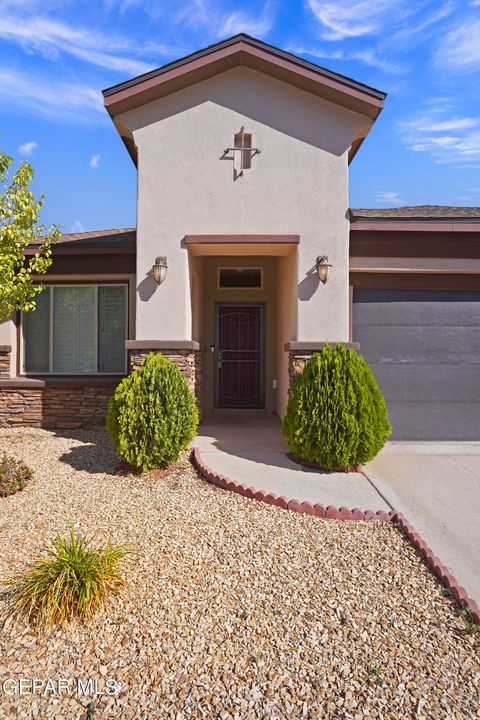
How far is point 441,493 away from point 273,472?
2.08m

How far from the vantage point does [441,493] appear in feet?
16.6

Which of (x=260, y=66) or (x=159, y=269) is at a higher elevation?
(x=260, y=66)

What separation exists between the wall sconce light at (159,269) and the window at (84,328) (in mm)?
1679

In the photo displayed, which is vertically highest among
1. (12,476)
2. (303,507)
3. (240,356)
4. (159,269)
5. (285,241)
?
(285,241)

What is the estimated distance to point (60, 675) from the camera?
2.34 m

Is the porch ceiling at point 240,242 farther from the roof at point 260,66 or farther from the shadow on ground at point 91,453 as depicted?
the shadow on ground at point 91,453

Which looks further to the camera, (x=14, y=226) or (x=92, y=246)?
(x=92, y=246)

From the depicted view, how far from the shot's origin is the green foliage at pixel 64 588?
2719 mm

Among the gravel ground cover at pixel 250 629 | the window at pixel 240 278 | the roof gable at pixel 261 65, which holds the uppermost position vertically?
the roof gable at pixel 261 65

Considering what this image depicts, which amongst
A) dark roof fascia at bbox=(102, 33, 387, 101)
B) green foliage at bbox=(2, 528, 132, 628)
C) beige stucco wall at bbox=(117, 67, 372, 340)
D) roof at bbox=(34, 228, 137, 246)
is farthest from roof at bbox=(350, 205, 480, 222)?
green foliage at bbox=(2, 528, 132, 628)

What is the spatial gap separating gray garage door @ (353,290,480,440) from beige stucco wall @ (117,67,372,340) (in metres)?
0.88

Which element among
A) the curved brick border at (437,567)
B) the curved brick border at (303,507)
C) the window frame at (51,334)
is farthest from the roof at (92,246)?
the curved brick border at (437,567)

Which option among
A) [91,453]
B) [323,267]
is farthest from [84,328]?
[323,267]

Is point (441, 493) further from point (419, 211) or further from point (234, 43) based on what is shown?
point (234, 43)
